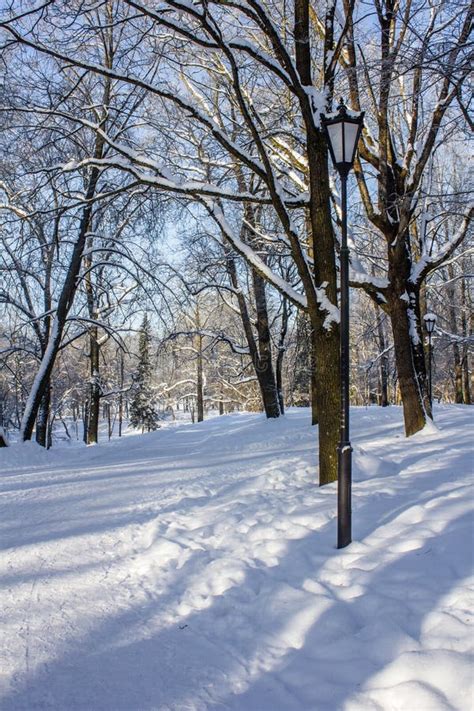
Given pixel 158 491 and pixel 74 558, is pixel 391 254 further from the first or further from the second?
pixel 74 558

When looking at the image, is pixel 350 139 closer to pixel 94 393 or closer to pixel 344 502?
pixel 344 502

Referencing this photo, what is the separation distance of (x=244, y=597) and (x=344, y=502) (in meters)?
1.12

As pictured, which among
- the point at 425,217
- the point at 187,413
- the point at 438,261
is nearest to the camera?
the point at 438,261

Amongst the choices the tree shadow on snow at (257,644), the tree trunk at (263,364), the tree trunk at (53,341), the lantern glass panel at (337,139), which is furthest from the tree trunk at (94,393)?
the tree shadow on snow at (257,644)

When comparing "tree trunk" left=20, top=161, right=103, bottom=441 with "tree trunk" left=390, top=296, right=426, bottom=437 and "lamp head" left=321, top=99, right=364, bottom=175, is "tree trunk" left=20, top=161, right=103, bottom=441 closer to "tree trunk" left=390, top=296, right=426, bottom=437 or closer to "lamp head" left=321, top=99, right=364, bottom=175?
"tree trunk" left=390, top=296, right=426, bottom=437

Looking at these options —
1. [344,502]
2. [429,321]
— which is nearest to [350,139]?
[344,502]

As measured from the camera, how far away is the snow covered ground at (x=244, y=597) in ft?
7.17

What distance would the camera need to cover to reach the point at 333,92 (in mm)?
6207

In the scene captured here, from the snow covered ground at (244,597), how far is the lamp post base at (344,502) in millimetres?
100

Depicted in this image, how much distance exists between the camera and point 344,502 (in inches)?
147

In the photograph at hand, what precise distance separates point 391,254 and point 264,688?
24.7 ft

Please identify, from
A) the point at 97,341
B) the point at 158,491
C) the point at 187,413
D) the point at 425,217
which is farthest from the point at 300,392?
the point at 187,413

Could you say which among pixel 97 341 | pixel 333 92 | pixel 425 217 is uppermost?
pixel 333 92

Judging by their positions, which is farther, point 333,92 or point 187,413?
point 187,413
